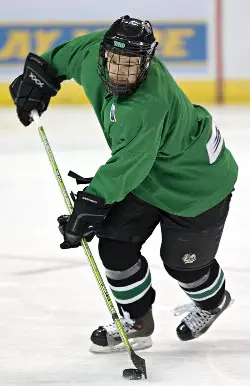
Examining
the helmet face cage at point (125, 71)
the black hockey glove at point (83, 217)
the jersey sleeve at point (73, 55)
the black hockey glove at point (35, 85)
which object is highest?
the helmet face cage at point (125, 71)

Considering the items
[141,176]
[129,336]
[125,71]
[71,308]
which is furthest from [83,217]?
[71,308]

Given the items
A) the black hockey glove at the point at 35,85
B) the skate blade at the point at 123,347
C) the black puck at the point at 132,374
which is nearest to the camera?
the black puck at the point at 132,374

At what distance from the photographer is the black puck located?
2.55 metres

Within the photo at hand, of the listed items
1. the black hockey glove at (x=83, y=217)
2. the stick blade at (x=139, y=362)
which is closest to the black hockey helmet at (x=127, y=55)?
the black hockey glove at (x=83, y=217)

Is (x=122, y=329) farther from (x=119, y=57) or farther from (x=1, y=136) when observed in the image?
(x=1, y=136)

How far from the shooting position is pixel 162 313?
10.4 ft

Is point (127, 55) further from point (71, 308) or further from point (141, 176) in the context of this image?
point (71, 308)

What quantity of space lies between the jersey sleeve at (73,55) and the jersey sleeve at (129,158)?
435 millimetres

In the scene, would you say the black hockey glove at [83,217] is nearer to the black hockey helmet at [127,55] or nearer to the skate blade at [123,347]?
the black hockey helmet at [127,55]

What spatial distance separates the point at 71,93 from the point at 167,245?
5155 mm

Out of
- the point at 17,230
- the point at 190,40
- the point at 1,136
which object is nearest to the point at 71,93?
the point at 190,40

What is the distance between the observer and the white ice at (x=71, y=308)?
103 inches

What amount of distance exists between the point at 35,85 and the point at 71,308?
69 cm

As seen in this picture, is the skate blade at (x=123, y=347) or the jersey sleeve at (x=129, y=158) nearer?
the jersey sleeve at (x=129, y=158)
